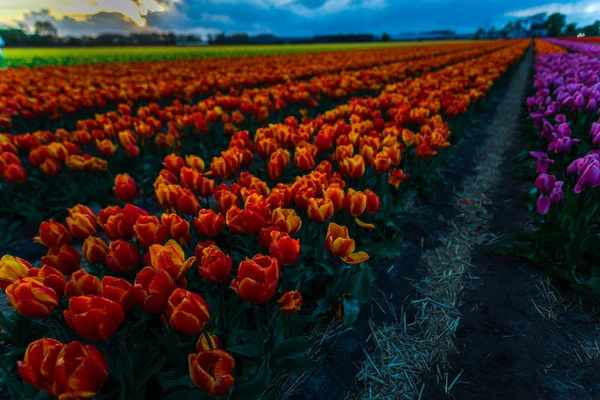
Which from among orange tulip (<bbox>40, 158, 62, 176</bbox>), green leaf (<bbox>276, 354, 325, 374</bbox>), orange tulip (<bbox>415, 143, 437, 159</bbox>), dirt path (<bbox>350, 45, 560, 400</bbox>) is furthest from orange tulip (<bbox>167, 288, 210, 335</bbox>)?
orange tulip (<bbox>40, 158, 62, 176</bbox>)

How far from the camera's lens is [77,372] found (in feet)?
3.70

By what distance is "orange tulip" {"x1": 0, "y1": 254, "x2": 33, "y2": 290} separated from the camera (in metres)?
1.56

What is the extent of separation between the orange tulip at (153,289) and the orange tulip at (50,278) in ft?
1.36

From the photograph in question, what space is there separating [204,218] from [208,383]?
2.92ft

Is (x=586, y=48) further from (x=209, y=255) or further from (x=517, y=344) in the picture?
(x=209, y=255)

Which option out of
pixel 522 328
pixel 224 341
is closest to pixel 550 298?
pixel 522 328

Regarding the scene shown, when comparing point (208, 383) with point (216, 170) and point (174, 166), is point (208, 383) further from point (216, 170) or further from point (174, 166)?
point (174, 166)

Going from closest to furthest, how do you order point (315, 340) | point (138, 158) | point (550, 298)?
1. point (315, 340)
2. point (550, 298)
3. point (138, 158)

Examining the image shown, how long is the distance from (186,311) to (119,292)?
0.97ft

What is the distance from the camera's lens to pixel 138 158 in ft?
18.1

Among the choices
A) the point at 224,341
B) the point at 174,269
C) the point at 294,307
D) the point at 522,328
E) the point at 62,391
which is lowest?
the point at 522,328

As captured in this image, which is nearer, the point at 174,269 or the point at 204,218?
the point at 174,269

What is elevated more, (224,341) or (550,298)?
(224,341)

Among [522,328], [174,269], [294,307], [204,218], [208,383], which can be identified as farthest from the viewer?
[522,328]
